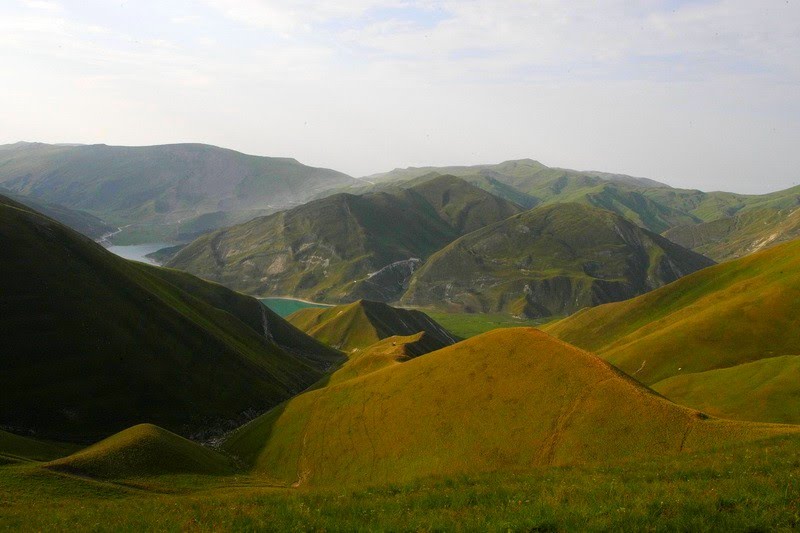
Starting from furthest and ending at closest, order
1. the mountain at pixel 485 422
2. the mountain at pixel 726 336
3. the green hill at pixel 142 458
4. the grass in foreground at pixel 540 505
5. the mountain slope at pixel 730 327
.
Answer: the mountain slope at pixel 730 327, the mountain at pixel 726 336, the green hill at pixel 142 458, the mountain at pixel 485 422, the grass in foreground at pixel 540 505

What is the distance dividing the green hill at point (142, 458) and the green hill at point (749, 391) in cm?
6540

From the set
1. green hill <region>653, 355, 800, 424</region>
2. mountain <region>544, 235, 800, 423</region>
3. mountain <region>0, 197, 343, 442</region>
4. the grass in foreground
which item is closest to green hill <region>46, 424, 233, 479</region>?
the grass in foreground

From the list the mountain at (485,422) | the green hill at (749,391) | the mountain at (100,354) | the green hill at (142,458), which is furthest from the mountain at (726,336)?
the mountain at (100,354)

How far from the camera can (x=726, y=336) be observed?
110m

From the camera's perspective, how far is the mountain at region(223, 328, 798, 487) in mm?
43469

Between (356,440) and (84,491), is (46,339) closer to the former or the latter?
(356,440)

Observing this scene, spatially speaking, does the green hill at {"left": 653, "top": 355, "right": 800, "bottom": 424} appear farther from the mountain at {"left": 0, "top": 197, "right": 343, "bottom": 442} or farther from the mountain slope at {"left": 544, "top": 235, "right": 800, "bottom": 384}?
the mountain at {"left": 0, "top": 197, "right": 343, "bottom": 442}

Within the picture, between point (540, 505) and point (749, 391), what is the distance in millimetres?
72048

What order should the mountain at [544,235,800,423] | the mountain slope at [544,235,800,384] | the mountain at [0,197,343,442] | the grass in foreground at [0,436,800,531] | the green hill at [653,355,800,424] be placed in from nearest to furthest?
the grass in foreground at [0,436,800,531]
the green hill at [653,355,800,424]
the mountain at [544,235,800,423]
the mountain at [0,197,343,442]
the mountain slope at [544,235,800,384]

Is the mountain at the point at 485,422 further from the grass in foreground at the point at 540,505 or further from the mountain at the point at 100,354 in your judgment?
the mountain at the point at 100,354

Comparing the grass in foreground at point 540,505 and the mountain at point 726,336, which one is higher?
the grass in foreground at point 540,505

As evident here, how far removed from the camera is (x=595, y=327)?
175 metres

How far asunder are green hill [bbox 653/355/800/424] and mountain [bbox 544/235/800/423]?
0.14 m

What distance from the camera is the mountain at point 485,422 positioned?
43469 mm
